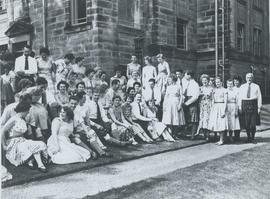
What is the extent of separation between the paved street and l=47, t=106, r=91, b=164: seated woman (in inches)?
25.1

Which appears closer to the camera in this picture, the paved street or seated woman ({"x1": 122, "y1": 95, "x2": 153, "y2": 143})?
the paved street

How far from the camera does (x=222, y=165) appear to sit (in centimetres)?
802

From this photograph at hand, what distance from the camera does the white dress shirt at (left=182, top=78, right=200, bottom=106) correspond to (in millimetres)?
11766

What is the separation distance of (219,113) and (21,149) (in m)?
6.09

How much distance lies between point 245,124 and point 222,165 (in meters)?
3.89

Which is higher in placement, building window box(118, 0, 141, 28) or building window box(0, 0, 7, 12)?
building window box(0, 0, 7, 12)

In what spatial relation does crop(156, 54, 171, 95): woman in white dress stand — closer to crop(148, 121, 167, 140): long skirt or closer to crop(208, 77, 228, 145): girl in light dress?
crop(148, 121, 167, 140): long skirt

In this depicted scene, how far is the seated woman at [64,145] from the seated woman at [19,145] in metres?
0.69

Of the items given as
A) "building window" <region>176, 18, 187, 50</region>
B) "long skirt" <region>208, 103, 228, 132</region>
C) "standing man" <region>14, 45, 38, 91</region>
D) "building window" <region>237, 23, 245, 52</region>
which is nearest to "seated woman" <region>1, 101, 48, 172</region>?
"standing man" <region>14, 45, 38, 91</region>

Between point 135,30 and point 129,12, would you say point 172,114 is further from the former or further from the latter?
point 129,12

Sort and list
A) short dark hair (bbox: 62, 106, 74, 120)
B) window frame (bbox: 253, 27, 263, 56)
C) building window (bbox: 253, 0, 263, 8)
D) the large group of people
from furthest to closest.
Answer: building window (bbox: 253, 0, 263, 8), window frame (bbox: 253, 27, 263, 56), short dark hair (bbox: 62, 106, 74, 120), the large group of people

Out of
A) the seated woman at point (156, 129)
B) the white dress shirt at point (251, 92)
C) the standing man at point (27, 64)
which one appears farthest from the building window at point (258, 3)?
the standing man at point (27, 64)

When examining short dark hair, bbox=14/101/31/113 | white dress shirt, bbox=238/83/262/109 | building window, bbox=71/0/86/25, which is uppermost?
building window, bbox=71/0/86/25

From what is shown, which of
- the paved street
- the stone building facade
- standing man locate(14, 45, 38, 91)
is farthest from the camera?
the stone building facade
